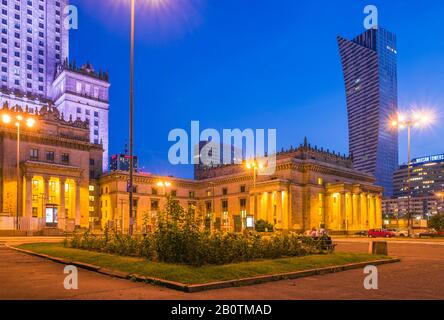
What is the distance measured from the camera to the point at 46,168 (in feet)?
244

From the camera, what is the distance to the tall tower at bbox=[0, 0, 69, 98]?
120m

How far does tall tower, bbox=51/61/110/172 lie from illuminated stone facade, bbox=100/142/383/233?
37015 millimetres

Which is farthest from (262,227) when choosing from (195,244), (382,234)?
(195,244)

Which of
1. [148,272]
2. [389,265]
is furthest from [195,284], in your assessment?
[389,265]

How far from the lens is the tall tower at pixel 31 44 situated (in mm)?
119688

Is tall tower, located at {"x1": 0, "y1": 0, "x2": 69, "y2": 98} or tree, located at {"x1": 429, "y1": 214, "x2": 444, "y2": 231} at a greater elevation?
tall tower, located at {"x1": 0, "y1": 0, "x2": 69, "y2": 98}

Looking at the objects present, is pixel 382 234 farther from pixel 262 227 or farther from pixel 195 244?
pixel 195 244

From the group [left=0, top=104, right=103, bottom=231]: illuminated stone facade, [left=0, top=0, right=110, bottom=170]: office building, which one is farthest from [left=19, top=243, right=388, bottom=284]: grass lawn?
[left=0, top=0, right=110, bottom=170]: office building

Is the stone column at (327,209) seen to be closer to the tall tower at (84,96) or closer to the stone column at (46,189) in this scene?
the stone column at (46,189)

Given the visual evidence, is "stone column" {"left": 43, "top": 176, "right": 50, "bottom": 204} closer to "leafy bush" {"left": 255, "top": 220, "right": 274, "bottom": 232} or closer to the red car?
"leafy bush" {"left": 255, "top": 220, "right": 274, "bottom": 232}

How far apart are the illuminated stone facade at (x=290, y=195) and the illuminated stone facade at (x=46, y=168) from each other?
9.52 metres

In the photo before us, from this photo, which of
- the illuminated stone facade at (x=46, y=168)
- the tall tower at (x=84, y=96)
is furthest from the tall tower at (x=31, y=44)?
the illuminated stone facade at (x=46, y=168)
